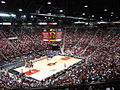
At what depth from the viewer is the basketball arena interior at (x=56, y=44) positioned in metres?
13.7

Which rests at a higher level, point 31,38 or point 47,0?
point 47,0

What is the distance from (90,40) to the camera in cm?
3997

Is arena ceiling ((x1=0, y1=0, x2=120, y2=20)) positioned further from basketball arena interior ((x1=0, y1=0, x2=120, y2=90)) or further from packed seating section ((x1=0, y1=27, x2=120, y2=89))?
packed seating section ((x1=0, y1=27, x2=120, y2=89))

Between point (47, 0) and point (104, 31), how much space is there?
36.2 m

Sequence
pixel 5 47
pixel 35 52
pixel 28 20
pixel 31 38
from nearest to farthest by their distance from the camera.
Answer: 1. pixel 28 20
2. pixel 5 47
3. pixel 35 52
4. pixel 31 38

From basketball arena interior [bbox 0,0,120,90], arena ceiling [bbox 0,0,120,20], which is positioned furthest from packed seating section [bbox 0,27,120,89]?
arena ceiling [bbox 0,0,120,20]

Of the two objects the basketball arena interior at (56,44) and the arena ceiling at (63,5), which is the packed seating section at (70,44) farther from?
the arena ceiling at (63,5)

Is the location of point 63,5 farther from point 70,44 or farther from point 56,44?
point 70,44

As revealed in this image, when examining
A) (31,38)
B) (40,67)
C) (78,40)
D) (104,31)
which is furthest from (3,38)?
(104,31)

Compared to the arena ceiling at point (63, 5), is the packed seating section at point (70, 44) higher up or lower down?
lower down

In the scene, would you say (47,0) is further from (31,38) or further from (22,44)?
(31,38)

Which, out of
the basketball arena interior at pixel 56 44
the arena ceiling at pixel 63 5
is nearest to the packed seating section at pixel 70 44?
the basketball arena interior at pixel 56 44

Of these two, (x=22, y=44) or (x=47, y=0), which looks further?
(x=22, y=44)

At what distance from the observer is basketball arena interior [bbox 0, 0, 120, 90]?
13.7m
